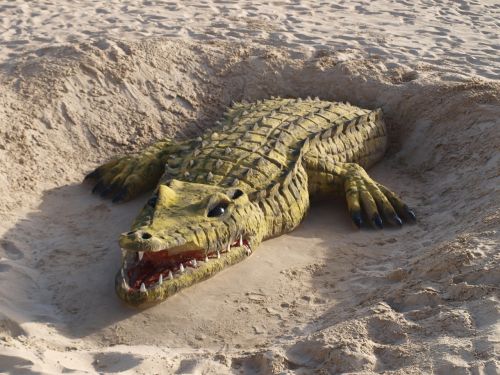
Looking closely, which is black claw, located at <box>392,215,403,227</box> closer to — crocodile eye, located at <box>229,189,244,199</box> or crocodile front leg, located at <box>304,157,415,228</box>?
crocodile front leg, located at <box>304,157,415,228</box>

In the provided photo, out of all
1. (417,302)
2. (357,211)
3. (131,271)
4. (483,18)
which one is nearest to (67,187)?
(131,271)

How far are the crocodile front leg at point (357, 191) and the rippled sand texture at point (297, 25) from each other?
8.35 feet

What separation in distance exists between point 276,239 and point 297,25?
456 centimetres

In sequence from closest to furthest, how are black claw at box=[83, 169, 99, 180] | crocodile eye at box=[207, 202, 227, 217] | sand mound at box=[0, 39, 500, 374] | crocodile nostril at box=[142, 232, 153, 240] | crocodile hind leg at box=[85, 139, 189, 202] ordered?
sand mound at box=[0, 39, 500, 374]
crocodile nostril at box=[142, 232, 153, 240]
crocodile eye at box=[207, 202, 227, 217]
crocodile hind leg at box=[85, 139, 189, 202]
black claw at box=[83, 169, 99, 180]

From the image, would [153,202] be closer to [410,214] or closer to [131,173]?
[131,173]

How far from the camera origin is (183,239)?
15.3 ft

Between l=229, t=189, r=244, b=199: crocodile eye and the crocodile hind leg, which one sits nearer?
l=229, t=189, r=244, b=199: crocodile eye

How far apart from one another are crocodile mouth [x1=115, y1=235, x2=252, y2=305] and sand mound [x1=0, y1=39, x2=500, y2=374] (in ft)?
0.36

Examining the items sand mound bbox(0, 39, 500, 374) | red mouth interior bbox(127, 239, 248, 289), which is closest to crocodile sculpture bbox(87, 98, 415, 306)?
red mouth interior bbox(127, 239, 248, 289)

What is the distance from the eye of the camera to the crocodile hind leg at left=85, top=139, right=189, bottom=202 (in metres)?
6.25

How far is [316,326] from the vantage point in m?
4.34

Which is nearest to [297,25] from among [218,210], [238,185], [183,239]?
[238,185]

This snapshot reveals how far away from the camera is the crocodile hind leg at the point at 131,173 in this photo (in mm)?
6254

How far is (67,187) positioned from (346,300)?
9.70 ft
